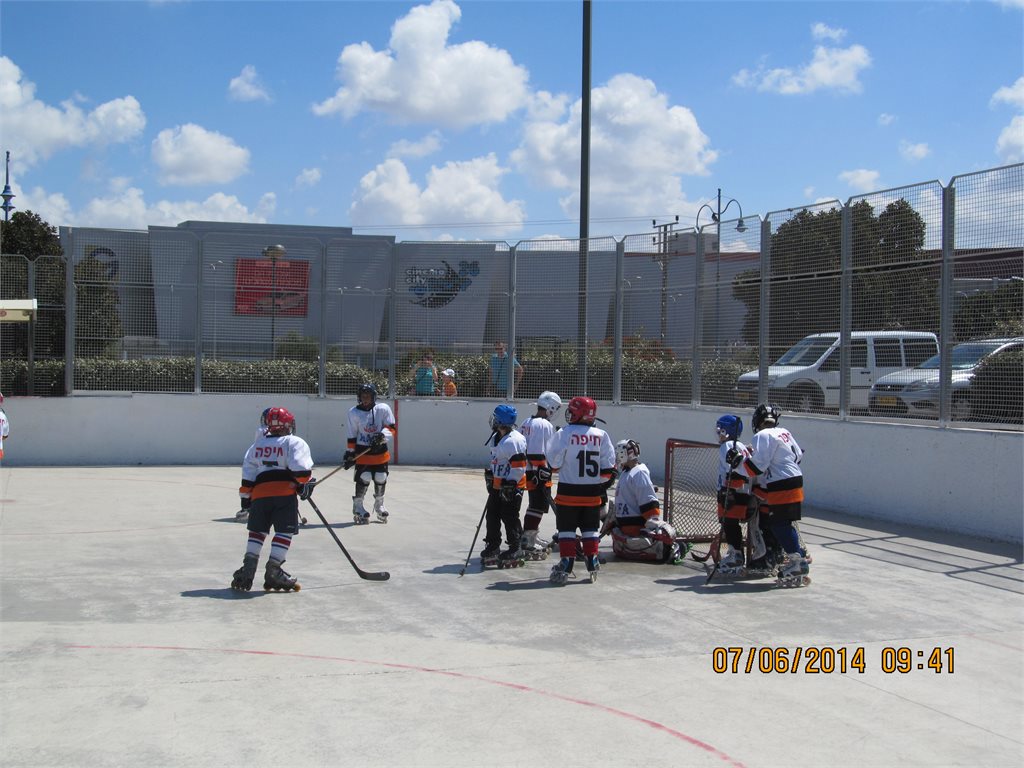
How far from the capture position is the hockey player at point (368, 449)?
40.2ft

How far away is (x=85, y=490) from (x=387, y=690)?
1040 centimetres

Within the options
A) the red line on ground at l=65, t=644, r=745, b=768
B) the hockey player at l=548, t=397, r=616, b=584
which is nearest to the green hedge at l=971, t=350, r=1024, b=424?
the hockey player at l=548, t=397, r=616, b=584

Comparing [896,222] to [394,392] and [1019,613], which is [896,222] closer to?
[1019,613]

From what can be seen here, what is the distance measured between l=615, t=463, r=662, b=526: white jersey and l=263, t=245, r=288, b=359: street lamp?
35.3 ft

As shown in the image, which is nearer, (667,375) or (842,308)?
(842,308)

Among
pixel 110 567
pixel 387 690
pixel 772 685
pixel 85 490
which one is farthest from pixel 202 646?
pixel 85 490

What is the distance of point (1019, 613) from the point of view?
7.92 meters

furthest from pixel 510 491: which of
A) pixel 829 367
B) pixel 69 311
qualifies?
pixel 69 311

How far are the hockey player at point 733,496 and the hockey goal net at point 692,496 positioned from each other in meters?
1.29

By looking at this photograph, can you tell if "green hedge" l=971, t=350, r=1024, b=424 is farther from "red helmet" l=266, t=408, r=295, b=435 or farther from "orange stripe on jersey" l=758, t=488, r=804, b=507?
"red helmet" l=266, t=408, r=295, b=435

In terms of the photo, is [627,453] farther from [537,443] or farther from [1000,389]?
[1000,389]

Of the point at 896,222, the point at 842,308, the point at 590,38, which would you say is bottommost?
the point at 842,308

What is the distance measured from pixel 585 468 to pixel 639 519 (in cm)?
147

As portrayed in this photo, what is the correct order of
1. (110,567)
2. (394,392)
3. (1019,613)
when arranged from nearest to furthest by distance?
1. (1019,613)
2. (110,567)
3. (394,392)
